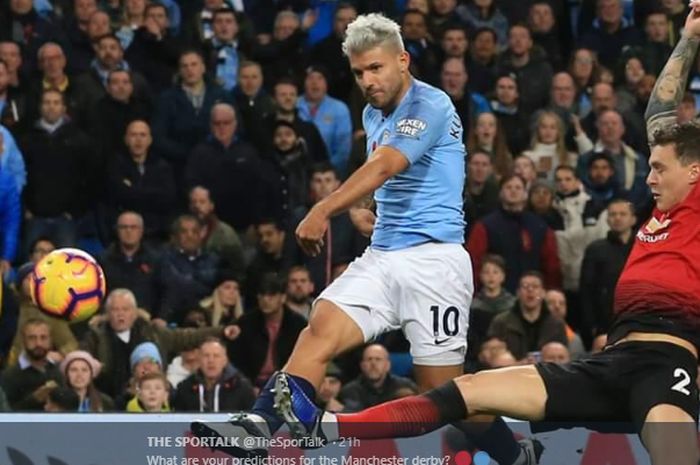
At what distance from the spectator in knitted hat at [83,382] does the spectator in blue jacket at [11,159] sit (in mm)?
2099

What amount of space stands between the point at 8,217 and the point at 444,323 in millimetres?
5955

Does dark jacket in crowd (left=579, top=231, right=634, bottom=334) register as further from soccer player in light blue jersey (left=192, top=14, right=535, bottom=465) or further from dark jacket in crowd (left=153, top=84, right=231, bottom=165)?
soccer player in light blue jersey (left=192, top=14, right=535, bottom=465)

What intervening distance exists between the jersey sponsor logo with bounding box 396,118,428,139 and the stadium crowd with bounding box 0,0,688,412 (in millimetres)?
3993

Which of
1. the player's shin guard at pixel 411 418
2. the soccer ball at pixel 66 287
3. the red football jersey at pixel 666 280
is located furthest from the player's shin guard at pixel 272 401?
the soccer ball at pixel 66 287

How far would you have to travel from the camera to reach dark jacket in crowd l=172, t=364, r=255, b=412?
12.6 metres

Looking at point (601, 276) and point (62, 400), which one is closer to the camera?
point (62, 400)

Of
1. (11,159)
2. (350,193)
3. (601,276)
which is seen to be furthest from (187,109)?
(350,193)

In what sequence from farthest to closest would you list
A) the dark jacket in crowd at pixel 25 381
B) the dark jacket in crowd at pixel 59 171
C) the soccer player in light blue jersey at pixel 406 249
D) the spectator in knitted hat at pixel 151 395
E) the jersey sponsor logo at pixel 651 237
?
the dark jacket in crowd at pixel 59 171
the dark jacket in crowd at pixel 25 381
the spectator in knitted hat at pixel 151 395
the soccer player in light blue jersey at pixel 406 249
the jersey sponsor logo at pixel 651 237

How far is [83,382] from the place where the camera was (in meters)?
12.4

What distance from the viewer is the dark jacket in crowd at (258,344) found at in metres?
13.6

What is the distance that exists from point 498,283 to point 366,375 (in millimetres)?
1539

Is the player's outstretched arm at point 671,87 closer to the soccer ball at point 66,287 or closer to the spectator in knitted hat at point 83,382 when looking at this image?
the soccer ball at point 66,287

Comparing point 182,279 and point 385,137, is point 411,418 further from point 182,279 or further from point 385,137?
point 182,279

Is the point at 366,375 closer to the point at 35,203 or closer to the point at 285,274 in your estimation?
the point at 285,274
